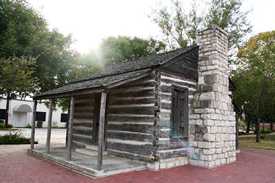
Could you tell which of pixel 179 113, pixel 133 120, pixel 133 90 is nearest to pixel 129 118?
pixel 133 120

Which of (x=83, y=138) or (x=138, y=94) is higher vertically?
(x=138, y=94)

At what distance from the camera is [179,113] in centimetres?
976

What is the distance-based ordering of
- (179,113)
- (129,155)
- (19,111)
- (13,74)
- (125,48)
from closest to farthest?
(129,155) < (179,113) < (13,74) < (125,48) < (19,111)

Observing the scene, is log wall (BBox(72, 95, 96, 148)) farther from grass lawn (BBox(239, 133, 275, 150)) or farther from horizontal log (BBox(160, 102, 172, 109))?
grass lawn (BBox(239, 133, 275, 150))

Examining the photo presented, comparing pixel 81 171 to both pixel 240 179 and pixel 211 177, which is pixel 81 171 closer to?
pixel 211 177

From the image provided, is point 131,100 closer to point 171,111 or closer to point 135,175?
point 171,111

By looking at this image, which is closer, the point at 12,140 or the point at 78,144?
the point at 78,144

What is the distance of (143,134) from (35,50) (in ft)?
38.5

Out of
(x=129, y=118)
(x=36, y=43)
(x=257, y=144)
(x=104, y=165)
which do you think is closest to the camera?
(x=104, y=165)

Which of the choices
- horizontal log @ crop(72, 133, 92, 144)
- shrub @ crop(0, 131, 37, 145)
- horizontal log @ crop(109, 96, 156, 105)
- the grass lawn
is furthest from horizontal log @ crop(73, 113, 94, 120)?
the grass lawn

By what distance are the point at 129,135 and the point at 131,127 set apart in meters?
0.30

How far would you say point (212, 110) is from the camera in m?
9.64

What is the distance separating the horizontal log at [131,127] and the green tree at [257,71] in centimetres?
1777

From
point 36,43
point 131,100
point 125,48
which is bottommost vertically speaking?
point 131,100
